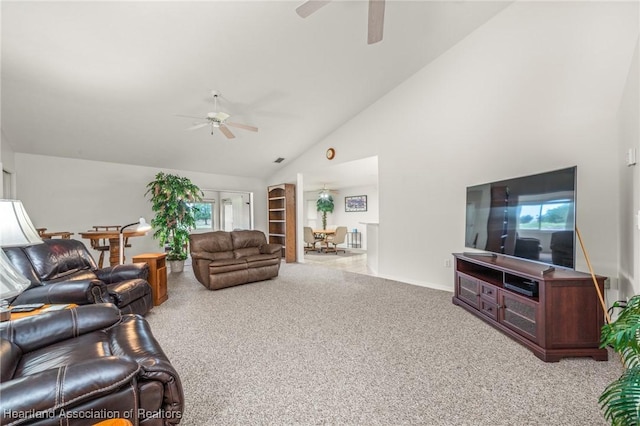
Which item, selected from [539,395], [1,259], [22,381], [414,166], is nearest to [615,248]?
[539,395]

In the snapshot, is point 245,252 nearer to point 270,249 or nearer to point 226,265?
point 270,249

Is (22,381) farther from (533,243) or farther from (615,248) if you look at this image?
(615,248)

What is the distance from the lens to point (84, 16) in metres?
2.43

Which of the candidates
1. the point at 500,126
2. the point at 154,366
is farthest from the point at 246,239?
the point at 500,126

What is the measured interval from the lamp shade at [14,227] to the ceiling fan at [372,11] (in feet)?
7.11

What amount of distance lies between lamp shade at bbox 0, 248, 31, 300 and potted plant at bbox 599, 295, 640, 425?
8.45 ft

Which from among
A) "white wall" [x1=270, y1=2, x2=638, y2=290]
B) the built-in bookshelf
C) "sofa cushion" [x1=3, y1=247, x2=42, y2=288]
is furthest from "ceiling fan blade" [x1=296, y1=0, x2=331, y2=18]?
the built-in bookshelf

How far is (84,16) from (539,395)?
474cm

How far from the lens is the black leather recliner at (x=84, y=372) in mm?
915

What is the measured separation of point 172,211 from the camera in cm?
543

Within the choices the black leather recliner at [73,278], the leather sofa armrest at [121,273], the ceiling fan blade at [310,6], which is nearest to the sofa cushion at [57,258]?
the black leather recliner at [73,278]

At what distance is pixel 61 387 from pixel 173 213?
5.00 meters

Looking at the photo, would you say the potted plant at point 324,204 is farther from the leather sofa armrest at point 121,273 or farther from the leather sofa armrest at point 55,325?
the leather sofa armrest at point 55,325

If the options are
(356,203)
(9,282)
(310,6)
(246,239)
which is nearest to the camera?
(9,282)
